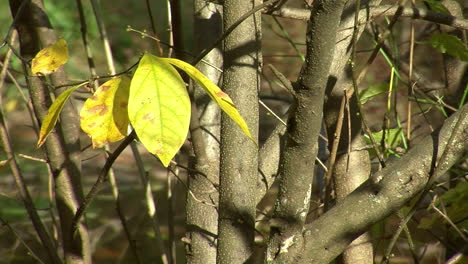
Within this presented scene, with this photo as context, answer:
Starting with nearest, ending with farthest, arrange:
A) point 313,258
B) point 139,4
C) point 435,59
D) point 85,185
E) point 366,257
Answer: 1. point 313,258
2. point 366,257
3. point 85,185
4. point 435,59
5. point 139,4

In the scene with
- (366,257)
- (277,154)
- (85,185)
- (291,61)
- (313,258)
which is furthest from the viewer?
(291,61)

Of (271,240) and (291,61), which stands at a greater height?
(271,240)

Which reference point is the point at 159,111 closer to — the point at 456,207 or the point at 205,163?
the point at 205,163

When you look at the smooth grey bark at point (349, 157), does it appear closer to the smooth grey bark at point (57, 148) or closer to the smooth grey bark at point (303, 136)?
the smooth grey bark at point (303, 136)

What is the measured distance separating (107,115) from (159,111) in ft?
0.39

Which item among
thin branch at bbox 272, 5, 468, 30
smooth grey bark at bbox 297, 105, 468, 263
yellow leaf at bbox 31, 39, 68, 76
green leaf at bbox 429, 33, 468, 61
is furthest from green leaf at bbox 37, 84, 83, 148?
green leaf at bbox 429, 33, 468, 61

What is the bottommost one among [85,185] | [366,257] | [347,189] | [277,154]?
[85,185]

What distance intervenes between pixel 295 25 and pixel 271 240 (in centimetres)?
589

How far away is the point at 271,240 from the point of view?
101 centimetres

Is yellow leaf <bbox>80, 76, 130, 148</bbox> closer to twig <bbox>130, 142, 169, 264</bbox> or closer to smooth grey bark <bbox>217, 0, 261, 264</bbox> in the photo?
smooth grey bark <bbox>217, 0, 261, 264</bbox>

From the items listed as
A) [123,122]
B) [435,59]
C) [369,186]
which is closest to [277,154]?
[369,186]

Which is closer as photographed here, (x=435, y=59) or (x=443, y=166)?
(x=443, y=166)

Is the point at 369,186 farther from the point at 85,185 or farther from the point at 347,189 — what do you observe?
the point at 85,185

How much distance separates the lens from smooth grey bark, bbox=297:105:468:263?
101 cm
